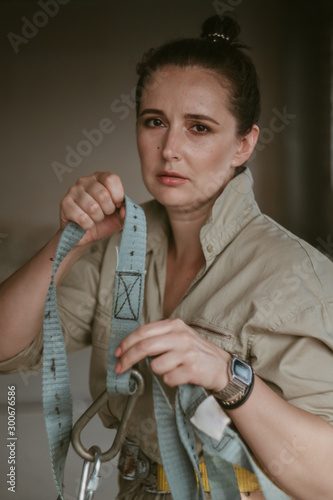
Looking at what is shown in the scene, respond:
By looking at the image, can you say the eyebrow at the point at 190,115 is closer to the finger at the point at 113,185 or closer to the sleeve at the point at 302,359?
the finger at the point at 113,185

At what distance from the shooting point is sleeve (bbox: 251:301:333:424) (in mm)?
900

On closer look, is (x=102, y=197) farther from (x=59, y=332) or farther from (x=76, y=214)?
(x=59, y=332)

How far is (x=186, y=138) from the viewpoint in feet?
3.79

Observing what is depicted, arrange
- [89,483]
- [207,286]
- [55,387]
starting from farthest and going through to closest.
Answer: [207,286]
[55,387]
[89,483]

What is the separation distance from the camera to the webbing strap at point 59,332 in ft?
2.53

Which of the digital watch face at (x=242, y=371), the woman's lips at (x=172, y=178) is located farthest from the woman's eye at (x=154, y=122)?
the digital watch face at (x=242, y=371)

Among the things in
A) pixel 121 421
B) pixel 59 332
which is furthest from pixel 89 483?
pixel 59 332

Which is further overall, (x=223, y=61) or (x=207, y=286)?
(x=223, y=61)

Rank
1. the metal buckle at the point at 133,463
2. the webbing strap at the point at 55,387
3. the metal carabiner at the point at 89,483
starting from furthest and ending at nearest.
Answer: the metal buckle at the point at 133,463 → the webbing strap at the point at 55,387 → the metal carabiner at the point at 89,483

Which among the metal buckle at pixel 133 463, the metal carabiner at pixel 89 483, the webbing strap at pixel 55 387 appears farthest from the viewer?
the metal buckle at pixel 133 463

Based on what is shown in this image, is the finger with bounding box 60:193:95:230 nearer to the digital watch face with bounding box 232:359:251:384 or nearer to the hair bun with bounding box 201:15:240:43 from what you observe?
the digital watch face with bounding box 232:359:251:384

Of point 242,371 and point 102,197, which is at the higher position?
point 102,197

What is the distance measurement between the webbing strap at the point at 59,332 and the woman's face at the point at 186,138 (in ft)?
1.14

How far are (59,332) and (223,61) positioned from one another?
0.70 meters
